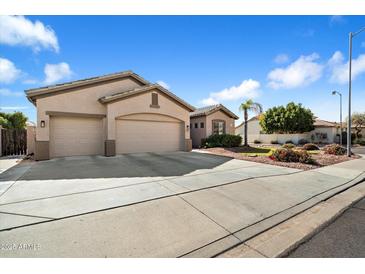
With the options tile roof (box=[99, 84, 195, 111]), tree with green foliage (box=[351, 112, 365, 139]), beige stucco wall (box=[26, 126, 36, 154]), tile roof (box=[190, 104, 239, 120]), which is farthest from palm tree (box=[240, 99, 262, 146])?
tree with green foliage (box=[351, 112, 365, 139])

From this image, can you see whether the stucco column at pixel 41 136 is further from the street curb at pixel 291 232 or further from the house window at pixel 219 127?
the house window at pixel 219 127

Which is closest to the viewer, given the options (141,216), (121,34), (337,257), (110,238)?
(337,257)

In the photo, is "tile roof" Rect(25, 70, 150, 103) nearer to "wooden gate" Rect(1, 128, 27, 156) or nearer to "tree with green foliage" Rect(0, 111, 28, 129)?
"wooden gate" Rect(1, 128, 27, 156)

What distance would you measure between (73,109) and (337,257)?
1247cm

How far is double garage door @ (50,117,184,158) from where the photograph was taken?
10459 mm

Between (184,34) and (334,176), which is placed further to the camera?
(184,34)

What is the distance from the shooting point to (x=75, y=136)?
35.7ft

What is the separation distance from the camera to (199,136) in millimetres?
18766

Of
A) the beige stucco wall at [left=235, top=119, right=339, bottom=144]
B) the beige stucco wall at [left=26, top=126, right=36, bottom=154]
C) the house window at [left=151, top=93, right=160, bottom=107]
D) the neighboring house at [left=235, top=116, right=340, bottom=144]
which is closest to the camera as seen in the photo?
the beige stucco wall at [left=26, top=126, right=36, bottom=154]

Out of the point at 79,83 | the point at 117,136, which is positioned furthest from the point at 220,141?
the point at 79,83

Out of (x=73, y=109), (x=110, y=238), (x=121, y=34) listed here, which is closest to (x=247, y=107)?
(x=121, y=34)

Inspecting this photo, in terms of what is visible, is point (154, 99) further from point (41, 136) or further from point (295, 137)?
point (295, 137)

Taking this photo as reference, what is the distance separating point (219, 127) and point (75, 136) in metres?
13.6
